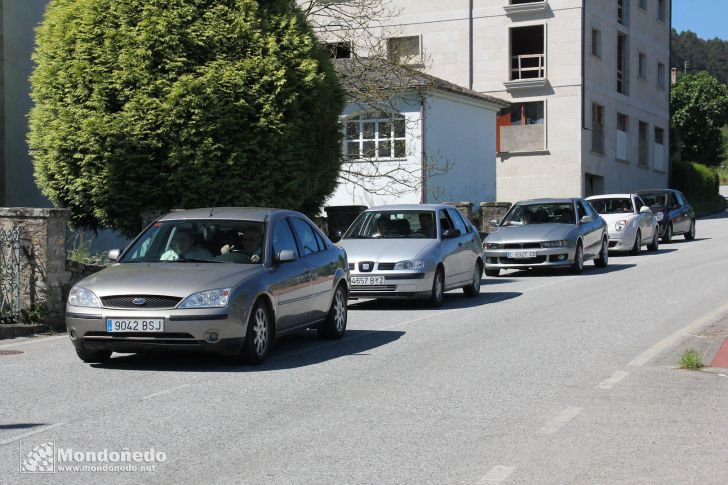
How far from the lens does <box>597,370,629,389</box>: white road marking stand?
374 inches

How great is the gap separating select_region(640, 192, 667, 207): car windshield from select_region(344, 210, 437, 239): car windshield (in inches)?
734

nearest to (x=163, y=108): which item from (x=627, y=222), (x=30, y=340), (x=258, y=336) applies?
(x=30, y=340)

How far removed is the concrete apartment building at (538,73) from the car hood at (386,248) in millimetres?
29341

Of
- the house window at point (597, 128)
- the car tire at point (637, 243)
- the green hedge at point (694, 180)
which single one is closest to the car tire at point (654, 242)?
the car tire at point (637, 243)

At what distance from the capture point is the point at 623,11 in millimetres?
52781

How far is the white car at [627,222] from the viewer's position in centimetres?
2867

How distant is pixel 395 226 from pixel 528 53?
33860 millimetres

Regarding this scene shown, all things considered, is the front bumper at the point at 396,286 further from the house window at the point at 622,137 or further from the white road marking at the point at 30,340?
the house window at the point at 622,137

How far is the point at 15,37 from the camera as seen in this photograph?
878 inches

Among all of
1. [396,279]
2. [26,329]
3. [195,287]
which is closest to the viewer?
[195,287]

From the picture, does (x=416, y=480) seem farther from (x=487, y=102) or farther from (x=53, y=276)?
(x=487, y=102)

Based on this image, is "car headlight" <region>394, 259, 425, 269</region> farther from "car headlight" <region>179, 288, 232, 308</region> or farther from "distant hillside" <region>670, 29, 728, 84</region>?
"distant hillside" <region>670, 29, 728, 84</region>

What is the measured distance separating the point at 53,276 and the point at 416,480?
9195 mm

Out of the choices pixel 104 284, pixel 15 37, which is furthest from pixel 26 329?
pixel 15 37
